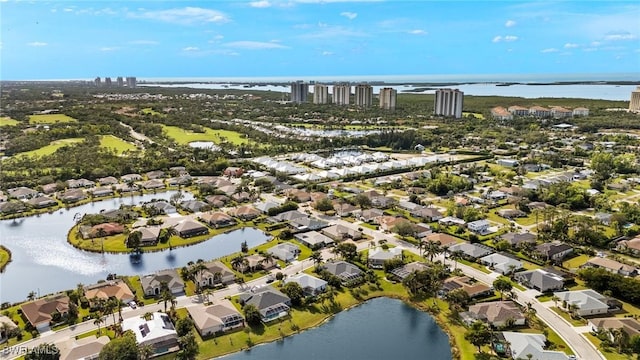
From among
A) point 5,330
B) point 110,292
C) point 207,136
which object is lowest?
point 5,330

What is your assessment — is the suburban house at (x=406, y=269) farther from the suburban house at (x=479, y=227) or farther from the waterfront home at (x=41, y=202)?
the waterfront home at (x=41, y=202)

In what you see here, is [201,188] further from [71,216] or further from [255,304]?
[255,304]

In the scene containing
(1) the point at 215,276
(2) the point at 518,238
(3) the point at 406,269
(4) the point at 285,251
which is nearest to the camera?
(1) the point at 215,276

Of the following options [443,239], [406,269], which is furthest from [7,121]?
[406,269]

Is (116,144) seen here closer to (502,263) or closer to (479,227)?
(479,227)

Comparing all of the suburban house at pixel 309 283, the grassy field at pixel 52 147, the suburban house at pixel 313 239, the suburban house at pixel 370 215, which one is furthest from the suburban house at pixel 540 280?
the grassy field at pixel 52 147

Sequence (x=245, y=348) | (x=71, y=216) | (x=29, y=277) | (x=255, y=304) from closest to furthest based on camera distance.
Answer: (x=245, y=348)
(x=255, y=304)
(x=29, y=277)
(x=71, y=216)

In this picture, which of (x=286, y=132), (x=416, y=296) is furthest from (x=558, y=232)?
(x=286, y=132)
